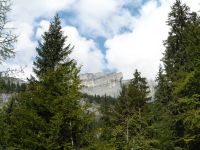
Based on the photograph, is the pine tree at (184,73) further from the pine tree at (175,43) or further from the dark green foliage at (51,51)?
the dark green foliage at (51,51)

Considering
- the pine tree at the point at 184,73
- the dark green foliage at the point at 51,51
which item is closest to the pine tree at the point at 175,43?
the pine tree at the point at 184,73

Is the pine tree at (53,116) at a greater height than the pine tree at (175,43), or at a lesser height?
lesser

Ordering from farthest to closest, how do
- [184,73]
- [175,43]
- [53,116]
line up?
[175,43] → [184,73] → [53,116]

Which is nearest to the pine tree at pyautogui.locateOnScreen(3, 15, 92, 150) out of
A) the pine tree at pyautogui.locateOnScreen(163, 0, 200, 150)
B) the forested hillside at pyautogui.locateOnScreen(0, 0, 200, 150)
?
the forested hillside at pyautogui.locateOnScreen(0, 0, 200, 150)

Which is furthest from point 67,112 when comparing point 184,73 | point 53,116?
point 184,73

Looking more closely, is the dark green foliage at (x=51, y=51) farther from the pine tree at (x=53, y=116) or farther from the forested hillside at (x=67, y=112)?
the pine tree at (x=53, y=116)

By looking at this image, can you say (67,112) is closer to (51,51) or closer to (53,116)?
(53,116)

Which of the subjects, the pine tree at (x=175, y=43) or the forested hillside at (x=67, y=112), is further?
the pine tree at (x=175, y=43)

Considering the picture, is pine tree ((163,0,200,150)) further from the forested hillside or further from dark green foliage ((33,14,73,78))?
dark green foliage ((33,14,73,78))

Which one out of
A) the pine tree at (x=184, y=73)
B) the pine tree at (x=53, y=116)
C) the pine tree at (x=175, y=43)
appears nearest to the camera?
the pine tree at (x=53, y=116)

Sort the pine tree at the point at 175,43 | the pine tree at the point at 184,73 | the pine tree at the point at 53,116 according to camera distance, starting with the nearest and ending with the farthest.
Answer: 1. the pine tree at the point at 53,116
2. the pine tree at the point at 184,73
3. the pine tree at the point at 175,43

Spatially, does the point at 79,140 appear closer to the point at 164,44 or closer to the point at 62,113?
the point at 62,113

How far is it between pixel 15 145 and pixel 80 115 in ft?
11.2

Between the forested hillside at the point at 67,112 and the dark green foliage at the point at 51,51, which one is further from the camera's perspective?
the dark green foliage at the point at 51,51
